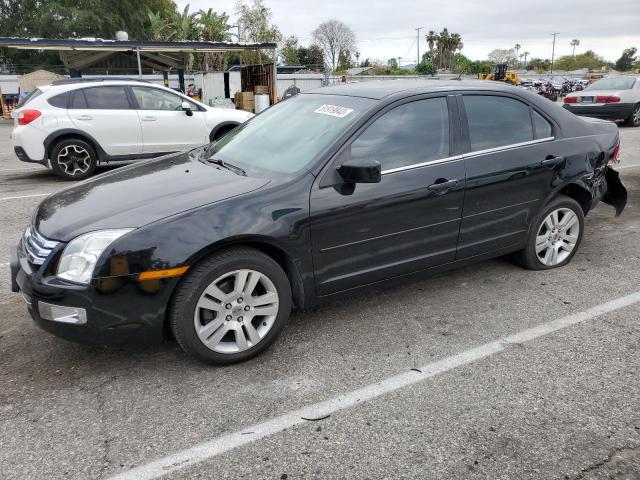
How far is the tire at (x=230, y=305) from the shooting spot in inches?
113

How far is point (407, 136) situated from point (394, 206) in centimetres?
53

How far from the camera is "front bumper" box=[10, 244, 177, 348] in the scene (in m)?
2.72

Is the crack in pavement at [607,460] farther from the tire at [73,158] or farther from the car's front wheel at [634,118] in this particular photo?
the car's front wheel at [634,118]

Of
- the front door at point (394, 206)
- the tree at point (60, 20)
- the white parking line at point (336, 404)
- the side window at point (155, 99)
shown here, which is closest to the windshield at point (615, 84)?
the side window at point (155, 99)

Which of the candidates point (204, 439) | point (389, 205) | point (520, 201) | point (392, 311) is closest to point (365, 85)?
point (389, 205)

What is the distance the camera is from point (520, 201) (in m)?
4.05

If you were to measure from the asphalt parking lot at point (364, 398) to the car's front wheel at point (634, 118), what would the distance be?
565 inches

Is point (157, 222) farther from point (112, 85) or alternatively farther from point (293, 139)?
point (112, 85)

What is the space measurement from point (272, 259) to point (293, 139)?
0.97 metres

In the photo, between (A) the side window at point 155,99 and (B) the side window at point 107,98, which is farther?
(A) the side window at point 155,99

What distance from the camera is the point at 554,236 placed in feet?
14.7

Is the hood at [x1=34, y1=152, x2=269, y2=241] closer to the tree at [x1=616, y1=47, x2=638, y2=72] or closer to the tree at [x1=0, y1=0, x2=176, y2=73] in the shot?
the tree at [x1=0, y1=0, x2=176, y2=73]

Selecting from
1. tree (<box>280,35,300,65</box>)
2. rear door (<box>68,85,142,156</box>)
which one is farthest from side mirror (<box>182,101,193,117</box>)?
tree (<box>280,35,300,65</box>)

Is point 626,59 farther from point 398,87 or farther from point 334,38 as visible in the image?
point 398,87
